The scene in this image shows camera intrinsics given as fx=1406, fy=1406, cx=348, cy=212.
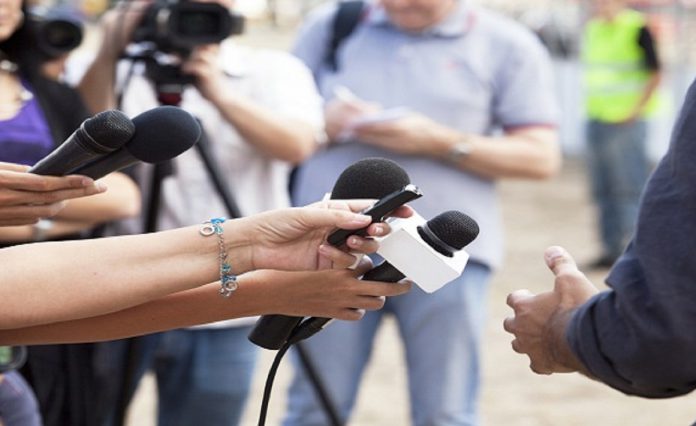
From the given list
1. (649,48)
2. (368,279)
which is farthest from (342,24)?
(649,48)

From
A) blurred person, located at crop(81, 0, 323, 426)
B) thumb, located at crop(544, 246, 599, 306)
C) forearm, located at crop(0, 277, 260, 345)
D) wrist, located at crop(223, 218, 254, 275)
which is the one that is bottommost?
blurred person, located at crop(81, 0, 323, 426)

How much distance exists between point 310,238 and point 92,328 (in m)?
0.43

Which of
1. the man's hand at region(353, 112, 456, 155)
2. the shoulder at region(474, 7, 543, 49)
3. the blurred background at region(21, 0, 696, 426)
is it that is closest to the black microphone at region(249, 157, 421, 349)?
the man's hand at region(353, 112, 456, 155)

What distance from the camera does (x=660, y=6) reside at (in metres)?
12.0

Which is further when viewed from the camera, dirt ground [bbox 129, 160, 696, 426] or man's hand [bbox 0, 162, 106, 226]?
dirt ground [bbox 129, 160, 696, 426]

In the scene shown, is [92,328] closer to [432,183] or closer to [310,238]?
[310,238]

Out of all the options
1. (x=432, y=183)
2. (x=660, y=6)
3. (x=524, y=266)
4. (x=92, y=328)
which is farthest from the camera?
(x=660, y=6)

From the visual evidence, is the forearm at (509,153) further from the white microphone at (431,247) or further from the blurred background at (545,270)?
the white microphone at (431,247)

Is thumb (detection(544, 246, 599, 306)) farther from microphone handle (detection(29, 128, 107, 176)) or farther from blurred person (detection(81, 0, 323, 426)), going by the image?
blurred person (detection(81, 0, 323, 426))

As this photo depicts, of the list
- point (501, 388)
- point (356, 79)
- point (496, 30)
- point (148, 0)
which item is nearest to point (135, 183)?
point (148, 0)

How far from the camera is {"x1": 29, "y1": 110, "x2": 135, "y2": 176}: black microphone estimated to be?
6.57 ft

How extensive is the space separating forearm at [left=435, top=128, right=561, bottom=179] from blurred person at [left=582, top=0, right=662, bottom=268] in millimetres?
4717

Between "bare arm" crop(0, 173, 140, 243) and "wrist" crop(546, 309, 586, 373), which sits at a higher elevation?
"wrist" crop(546, 309, 586, 373)

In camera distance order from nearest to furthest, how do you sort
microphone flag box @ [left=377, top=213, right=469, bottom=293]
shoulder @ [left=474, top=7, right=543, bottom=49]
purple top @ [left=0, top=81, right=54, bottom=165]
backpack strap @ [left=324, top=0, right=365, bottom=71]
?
microphone flag box @ [left=377, top=213, right=469, bottom=293] → purple top @ [left=0, top=81, right=54, bottom=165] → shoulder @ [left=474, top=7, right=543, bottom=49] → backpack strap @ [left=324, top=0, right=365, bottom=71]
